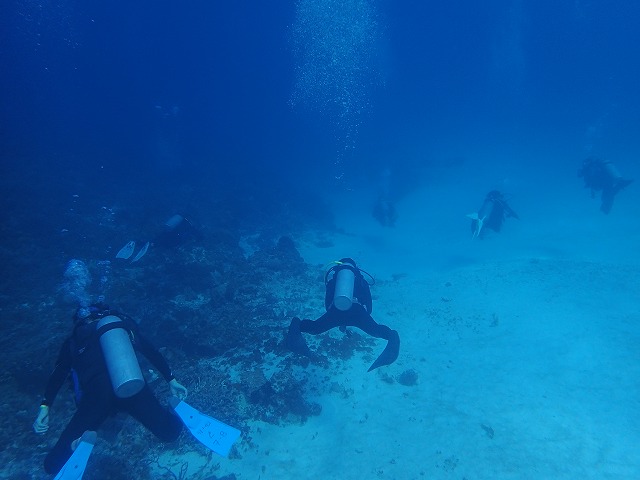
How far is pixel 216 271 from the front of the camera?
12.4 metres

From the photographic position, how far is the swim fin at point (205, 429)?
518 cm

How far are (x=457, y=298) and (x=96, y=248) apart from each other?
14.5 m

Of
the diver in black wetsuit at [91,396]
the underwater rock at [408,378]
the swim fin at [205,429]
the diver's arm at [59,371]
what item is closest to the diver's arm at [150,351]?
the diver in black wetsuit at [91,396]

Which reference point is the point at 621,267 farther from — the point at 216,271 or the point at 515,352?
the point at 216,271

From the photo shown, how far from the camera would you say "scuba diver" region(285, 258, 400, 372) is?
252 inches

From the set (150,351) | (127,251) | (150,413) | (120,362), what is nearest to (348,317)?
(150,351)

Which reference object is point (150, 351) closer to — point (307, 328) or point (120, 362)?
point (120, 362)

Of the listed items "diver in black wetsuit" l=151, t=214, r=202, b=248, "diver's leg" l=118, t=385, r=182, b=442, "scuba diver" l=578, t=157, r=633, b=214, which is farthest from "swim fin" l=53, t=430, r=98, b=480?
"scuba diver" l=578, t=157, r=633, b=214

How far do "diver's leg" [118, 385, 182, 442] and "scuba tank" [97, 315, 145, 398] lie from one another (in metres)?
0.15

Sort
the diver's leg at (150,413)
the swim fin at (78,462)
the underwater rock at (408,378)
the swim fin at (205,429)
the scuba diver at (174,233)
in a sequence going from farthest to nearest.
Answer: the scuba diver at (174,233), the underwater rock at (408,378), the swim fin at (205,429), the diver's leg at (150,413), the swim fin at (78,462)

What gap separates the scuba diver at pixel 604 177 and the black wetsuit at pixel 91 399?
826 inches

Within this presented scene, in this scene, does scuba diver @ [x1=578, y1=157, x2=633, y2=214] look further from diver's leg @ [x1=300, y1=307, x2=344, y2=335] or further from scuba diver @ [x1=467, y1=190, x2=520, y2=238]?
diver's leg @ [x1=300, y1=307, x2=344, y2=335]

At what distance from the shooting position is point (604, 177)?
17.1 metres

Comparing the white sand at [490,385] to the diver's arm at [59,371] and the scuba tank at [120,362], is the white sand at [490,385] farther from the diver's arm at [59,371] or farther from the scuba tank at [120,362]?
the diver's arm at [59,371]
